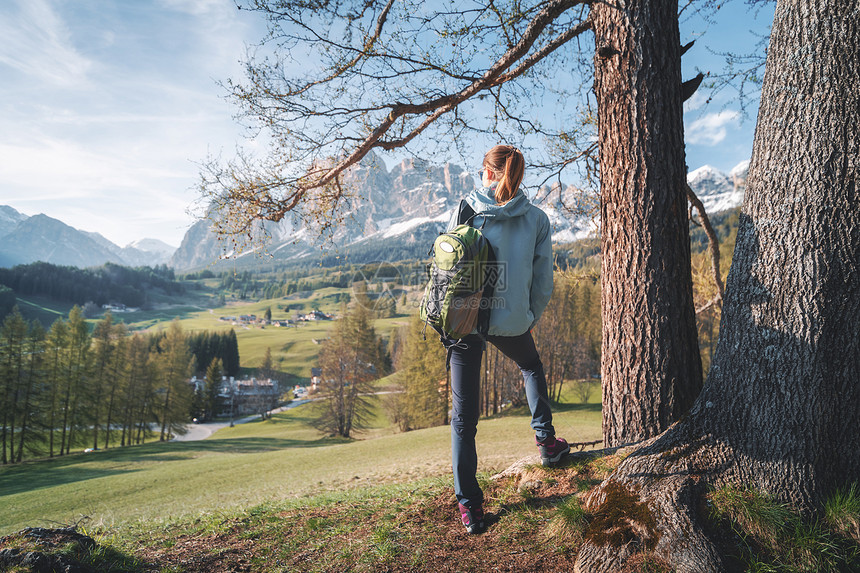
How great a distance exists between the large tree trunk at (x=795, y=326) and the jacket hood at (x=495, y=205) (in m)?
1.51

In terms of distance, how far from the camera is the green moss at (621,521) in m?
2.39

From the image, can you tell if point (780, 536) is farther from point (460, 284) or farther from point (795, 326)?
point (460, 284)

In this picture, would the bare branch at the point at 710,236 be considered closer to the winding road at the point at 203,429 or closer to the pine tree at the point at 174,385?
the pine tree at the point at 174,385

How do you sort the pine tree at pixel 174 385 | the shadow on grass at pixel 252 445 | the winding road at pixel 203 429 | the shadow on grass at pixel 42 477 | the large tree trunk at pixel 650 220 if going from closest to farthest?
the large tree trunk at pixel 650 220
the shadow on grass at pixel 42 477
the shadow on grass at pixel 252 445
the pine tree at pixel 174 385
the winding road at pixel 203 429

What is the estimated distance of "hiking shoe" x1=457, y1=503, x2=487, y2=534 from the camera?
296 cm

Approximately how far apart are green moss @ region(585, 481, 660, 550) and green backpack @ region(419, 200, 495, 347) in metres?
1.31

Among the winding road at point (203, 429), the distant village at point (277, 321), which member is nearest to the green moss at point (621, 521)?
the winding road at point (203, 429)

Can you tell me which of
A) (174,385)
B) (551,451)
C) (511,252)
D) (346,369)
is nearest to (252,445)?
(346,369)

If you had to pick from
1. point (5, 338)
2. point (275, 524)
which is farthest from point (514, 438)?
point (5, 338)

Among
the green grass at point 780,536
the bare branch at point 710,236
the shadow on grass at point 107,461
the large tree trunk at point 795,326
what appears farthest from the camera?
the shadow on grass at point 107,461

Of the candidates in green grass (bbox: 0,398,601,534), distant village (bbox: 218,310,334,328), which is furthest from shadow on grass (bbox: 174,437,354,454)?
distant village (bbox: 218,310,334,328)

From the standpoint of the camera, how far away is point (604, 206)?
3590 millimetres

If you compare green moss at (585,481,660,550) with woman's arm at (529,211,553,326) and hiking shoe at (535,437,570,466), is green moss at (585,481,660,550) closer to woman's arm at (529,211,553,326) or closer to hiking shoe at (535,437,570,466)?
hiking shoe at (535,437,570,466)

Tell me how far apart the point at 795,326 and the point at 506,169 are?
2051mm
